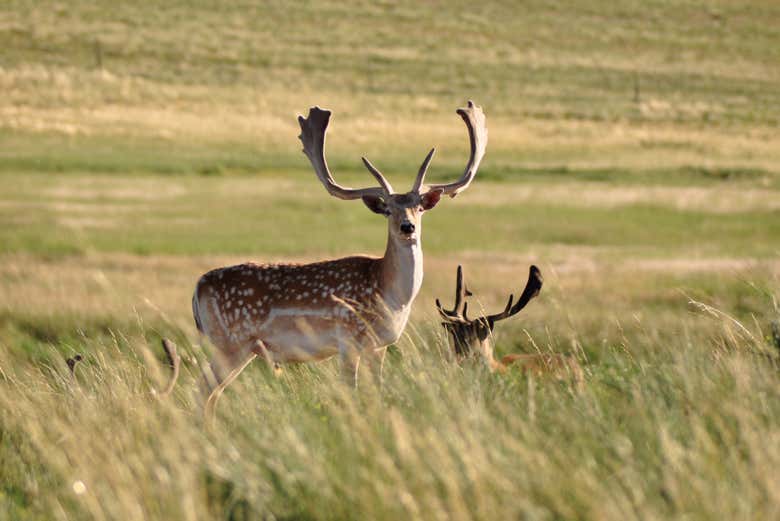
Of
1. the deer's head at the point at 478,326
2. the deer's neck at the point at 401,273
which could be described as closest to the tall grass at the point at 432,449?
the deer's head at the point at 478,326

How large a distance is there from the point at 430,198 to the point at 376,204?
0.28m

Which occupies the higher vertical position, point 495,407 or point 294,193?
point 495,407

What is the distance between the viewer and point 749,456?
5.21m

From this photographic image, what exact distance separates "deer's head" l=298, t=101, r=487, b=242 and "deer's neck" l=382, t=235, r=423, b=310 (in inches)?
2.1

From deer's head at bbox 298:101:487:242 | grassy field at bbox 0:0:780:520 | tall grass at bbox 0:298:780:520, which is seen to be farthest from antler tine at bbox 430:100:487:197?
tall grass at bbox 0:298:780:520

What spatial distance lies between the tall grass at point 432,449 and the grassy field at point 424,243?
0.07 ft

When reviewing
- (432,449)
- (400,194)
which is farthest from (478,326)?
(432,449)

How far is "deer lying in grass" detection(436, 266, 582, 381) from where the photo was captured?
7113mm

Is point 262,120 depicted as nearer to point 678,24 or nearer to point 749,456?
point 678,24

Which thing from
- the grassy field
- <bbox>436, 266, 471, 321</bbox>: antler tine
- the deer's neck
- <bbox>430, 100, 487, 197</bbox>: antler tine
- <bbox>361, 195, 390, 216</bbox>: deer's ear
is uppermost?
<bbox>430, 100, 487, 197</bbox>: antler tine

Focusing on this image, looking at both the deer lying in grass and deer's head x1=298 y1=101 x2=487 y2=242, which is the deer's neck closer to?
deer's head x1=298 y1=101 x2=487 y2=242

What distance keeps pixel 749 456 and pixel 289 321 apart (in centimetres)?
289

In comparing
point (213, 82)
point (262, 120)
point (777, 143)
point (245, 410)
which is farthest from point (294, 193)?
point (213, 82)

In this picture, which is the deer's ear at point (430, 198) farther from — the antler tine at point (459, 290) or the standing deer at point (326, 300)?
the antler tine at point (459, 290)
